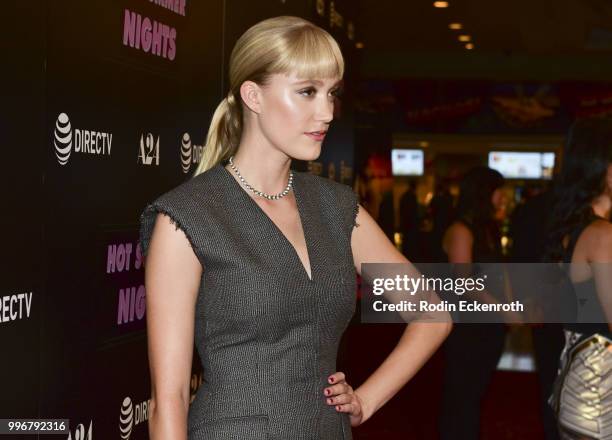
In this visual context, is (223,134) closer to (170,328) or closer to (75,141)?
(170,328)

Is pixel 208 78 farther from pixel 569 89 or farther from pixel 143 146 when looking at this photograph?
pixel 569 89

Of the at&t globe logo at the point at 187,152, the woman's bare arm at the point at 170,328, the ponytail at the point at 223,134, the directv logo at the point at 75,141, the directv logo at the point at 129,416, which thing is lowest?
the directv logo at the point at 129,416

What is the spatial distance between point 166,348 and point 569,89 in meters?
13.8

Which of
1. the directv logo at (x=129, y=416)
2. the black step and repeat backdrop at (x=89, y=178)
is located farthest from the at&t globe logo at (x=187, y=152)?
the directv logo at (x=129, y=416)

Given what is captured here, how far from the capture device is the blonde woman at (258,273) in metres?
1.53

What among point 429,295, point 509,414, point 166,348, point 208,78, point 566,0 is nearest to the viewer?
point 166,348

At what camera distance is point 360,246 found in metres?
1.82

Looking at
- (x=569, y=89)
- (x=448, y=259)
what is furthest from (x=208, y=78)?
(x=569, y=89)

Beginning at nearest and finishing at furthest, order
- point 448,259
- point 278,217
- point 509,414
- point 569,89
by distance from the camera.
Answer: point 278,217 < point 448,259 < point 509,414 < point 569,89

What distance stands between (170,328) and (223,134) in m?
0.46

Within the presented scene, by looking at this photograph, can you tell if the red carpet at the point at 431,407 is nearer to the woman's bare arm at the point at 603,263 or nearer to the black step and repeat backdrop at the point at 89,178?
the black step and repeat backdrop at the point at 89,178

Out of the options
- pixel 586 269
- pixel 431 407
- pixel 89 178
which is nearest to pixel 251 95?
pixel 89 178

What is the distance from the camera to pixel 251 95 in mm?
1709

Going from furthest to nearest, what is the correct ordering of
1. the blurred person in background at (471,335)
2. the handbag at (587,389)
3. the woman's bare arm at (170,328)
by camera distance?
1. the blurred person in background at (471,335)
2. the handbag at (587,389)
3. the woman's bare arm at (170,328)
